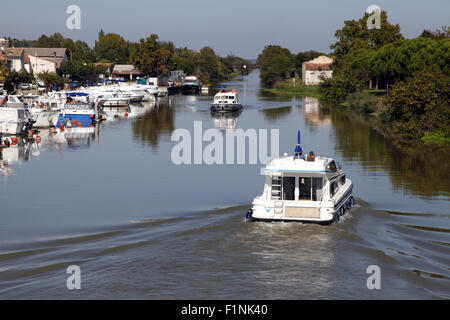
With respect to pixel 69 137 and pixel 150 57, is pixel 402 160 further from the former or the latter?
pixel 150 57

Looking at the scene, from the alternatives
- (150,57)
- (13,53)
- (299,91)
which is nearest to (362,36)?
(299,91)

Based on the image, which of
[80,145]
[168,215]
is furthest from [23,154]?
[168,215]

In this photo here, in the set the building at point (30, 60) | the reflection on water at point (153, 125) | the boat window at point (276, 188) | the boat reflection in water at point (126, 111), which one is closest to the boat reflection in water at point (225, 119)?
the reflection on water at point (153, 125)

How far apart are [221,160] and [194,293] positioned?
25.8 metres

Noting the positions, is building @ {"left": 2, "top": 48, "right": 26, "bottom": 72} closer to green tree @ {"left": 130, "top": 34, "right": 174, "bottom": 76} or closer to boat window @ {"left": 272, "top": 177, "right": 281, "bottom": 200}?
green tree @ {"left": 130, "top": 34, "right": 174, "bottom": 76}

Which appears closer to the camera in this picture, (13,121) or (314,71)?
(13,121)

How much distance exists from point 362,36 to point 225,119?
67787mm

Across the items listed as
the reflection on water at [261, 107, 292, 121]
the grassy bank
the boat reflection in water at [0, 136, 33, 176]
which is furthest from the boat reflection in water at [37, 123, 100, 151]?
the grassy bank

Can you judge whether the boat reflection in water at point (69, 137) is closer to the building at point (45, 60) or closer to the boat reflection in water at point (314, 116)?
the boat reflection in water at point (314, 116)

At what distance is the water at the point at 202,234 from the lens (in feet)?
58.3

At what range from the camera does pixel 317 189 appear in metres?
A: 24.0

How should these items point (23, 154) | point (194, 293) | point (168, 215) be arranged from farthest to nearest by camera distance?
1. point (23, 154)
2. point (168, 215)
3. point (194, 293)

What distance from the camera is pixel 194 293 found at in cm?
1714
